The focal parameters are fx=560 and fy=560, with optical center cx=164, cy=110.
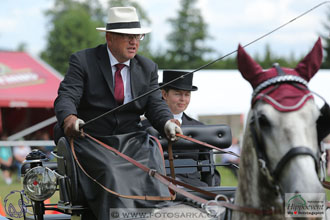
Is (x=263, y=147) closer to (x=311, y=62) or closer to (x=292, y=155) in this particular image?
(x=292, y=155)

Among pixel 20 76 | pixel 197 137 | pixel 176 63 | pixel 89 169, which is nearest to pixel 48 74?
pixel 20 76

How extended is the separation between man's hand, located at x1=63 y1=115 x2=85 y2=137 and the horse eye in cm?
146

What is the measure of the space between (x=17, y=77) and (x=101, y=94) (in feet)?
49.6

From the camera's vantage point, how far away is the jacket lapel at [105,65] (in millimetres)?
3918

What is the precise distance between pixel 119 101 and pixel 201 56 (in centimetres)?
5771

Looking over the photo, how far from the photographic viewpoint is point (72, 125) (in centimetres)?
360

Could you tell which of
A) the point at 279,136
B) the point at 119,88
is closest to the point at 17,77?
the point at 119,88

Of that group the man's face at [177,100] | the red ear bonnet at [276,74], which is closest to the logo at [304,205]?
the red ear bonnet at [276,74]

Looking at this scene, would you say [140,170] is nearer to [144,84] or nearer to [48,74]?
[144,84]

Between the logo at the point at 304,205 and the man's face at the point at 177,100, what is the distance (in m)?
3.29

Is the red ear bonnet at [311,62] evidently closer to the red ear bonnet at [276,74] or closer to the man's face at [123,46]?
the red ear bonnet at [276,74]

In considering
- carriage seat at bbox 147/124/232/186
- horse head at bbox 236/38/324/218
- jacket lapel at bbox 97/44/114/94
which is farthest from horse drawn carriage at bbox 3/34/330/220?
carriage seat at bbox 147/124/232/186

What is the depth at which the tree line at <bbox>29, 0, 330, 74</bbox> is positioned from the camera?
5056 centimetres

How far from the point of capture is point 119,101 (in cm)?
396
